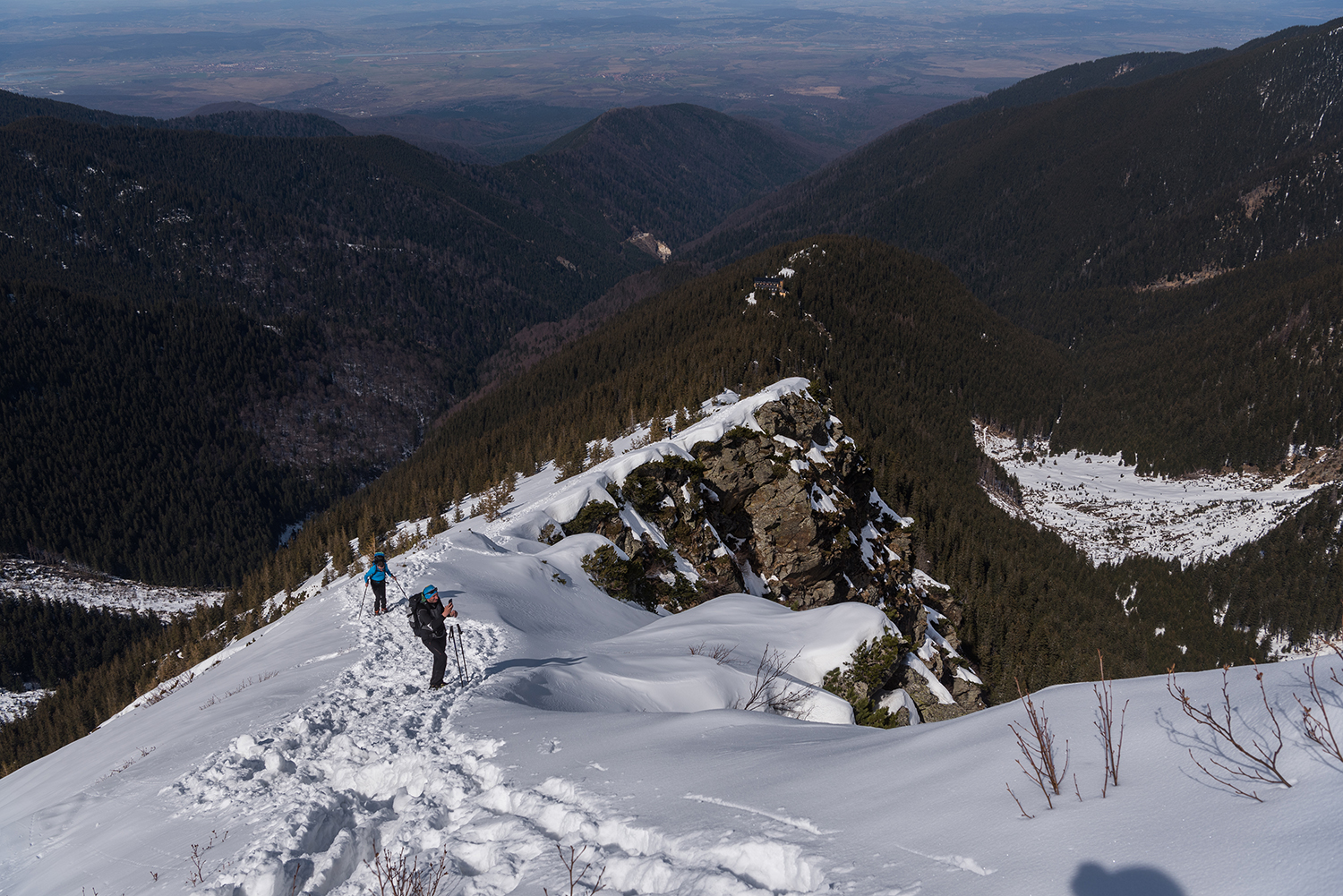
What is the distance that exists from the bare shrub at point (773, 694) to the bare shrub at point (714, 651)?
75cm

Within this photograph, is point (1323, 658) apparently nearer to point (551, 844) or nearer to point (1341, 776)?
point (1341, 776)

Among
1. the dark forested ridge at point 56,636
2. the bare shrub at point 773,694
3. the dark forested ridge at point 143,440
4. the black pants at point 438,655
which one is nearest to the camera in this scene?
the black pants at point 438,655

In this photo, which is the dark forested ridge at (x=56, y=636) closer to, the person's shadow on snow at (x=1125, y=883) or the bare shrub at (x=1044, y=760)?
the bare shrub at (x=1044, y=760)

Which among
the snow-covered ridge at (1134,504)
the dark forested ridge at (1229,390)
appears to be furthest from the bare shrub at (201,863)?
the dark forested ridge at (1229,390)

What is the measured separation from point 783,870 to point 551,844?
261 cm

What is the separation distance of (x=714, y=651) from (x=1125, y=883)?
11.5 metres

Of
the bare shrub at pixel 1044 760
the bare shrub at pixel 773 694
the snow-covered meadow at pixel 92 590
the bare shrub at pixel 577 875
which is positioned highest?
the bare shrub at pixel 1044 760

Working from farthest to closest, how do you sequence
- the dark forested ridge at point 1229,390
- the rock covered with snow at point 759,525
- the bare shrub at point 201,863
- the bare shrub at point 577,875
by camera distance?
the dark forested ridge at point 1229,390 < the rock covered with snow at point 759,525 < the bare shrub at point 201,863 < the bare shrub at point 577,875

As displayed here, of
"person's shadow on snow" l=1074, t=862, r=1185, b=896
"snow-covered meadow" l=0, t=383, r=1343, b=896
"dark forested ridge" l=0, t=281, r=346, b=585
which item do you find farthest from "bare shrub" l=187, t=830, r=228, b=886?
"dark forested ridge" l=0, t=281, r=346, b=585

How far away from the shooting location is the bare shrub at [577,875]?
20.4 ft

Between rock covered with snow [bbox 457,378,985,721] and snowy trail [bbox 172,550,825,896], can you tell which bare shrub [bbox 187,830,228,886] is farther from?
rock covered with snow [bbox 457,378,985,721]

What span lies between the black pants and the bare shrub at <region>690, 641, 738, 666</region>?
5613 mm

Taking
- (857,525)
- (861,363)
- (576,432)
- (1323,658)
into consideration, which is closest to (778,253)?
(861,363)

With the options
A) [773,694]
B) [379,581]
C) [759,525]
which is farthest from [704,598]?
[379,581]
